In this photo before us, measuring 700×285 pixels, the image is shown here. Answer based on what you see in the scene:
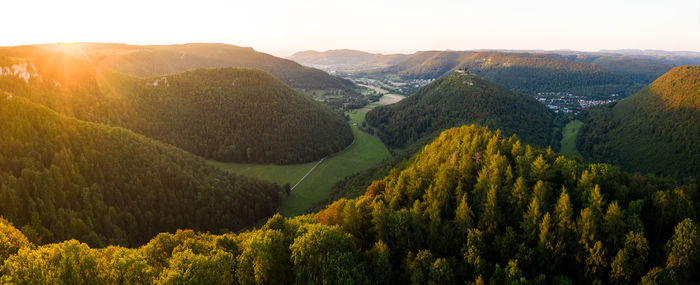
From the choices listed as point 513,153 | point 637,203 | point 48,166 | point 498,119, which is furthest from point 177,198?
point 498,119

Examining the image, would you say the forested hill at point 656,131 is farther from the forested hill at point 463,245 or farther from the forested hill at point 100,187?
the forested hill at point 100,187

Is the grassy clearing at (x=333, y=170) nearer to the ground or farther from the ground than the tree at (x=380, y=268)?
nearer to the ground

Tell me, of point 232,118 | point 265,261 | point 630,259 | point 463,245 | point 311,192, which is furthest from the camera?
point 232,118

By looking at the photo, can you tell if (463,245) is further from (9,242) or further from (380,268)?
(9,242)

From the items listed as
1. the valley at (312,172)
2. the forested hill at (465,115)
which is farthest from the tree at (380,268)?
the forested hill at (465,115)

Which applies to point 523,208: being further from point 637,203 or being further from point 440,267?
point 440,267

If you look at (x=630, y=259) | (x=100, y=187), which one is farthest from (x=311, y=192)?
(x=630, y=259)
